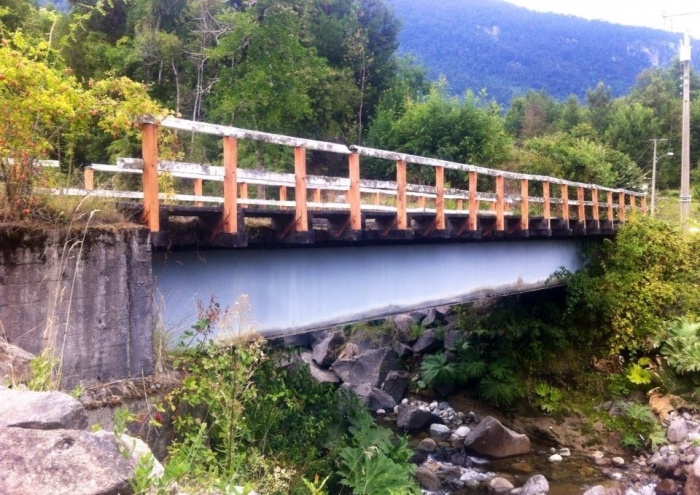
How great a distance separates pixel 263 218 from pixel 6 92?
3.47 metres

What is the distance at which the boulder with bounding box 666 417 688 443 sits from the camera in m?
13.6

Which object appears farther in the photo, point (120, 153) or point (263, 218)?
point (120, 153)

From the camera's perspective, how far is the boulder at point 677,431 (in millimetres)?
13602

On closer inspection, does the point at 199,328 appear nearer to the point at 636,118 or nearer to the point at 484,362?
the point at 484,362

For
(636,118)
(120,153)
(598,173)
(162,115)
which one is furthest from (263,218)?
(636,118)

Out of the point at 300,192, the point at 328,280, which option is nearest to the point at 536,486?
the point at 328,280

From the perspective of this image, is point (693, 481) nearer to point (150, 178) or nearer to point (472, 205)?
point (472, 205)

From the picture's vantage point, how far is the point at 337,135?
3053cm

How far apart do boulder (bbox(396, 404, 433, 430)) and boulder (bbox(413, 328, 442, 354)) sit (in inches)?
160

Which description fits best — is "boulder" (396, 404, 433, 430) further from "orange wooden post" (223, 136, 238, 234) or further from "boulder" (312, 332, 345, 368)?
"orange wooden post" (223, 136, 238, 234)

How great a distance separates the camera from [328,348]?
22266mm

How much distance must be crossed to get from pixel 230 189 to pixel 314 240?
1657 mm

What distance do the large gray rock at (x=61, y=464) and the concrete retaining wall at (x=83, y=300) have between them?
196cm

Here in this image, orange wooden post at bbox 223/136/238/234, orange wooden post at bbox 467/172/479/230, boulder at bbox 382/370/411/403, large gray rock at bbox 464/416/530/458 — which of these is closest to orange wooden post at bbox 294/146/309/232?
orange wooden post at bbox 223/136/238/234
